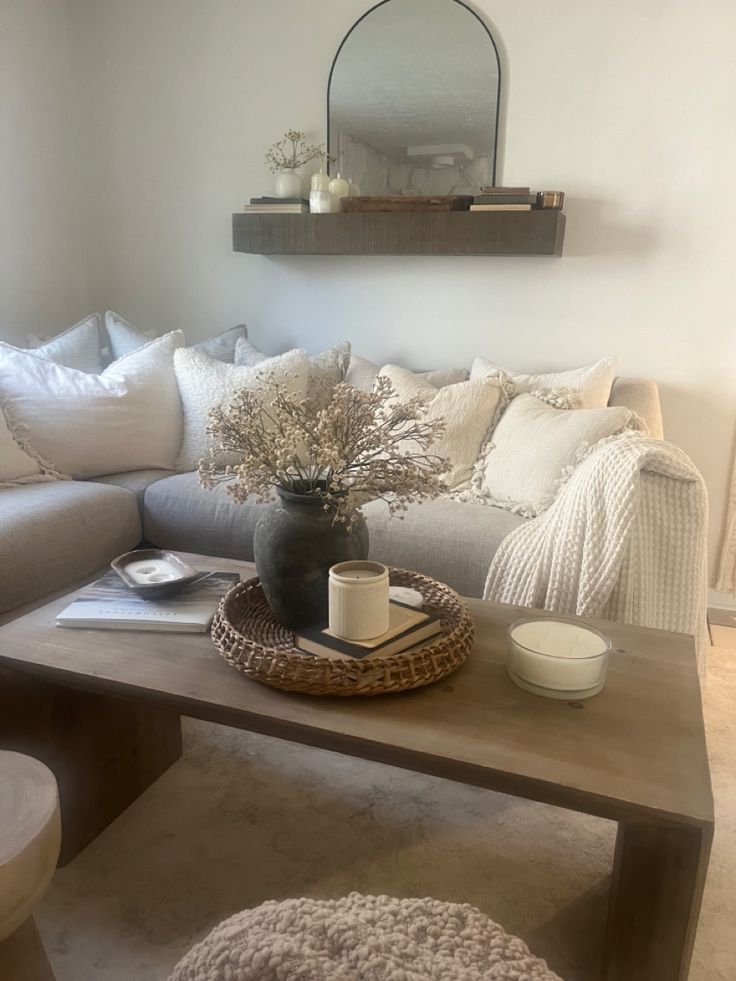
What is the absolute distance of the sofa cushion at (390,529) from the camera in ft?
6.61

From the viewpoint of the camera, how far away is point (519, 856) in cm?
150

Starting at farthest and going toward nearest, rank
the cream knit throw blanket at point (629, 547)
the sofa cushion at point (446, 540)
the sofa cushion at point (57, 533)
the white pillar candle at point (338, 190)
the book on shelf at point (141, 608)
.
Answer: the white pillar candle at point (338, 190)
the sofa cushion at point (446, 540)
the sofa cushion at point (57, 533)
the cream knit throw blanket at point (629, 547)
the book on shelf at point (141, 608)

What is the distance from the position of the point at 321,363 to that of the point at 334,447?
62.0 inches

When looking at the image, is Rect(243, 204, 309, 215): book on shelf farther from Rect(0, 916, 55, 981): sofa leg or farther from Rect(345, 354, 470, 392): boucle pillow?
Rect(0, 916, 55, 981): sofa leg

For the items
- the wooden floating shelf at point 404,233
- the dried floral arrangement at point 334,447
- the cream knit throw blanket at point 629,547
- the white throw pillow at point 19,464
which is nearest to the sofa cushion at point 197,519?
the white throw pillow at point 19,464

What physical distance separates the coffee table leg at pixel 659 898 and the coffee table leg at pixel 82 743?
0.80 m

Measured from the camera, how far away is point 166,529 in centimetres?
235

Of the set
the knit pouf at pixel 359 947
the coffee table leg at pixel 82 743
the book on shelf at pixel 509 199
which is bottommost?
the coffee table leg at pixel 82 743

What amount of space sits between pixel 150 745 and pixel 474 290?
2.01m

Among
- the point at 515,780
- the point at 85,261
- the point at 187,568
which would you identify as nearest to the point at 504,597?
the point at 187,568

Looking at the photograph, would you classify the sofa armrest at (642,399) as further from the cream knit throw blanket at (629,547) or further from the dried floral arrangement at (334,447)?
the dried floral arrangement at (334,447)

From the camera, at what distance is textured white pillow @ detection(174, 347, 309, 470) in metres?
2.57

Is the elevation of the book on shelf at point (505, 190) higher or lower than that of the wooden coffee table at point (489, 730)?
higher

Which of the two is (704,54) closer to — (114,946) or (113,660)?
(113,660)
